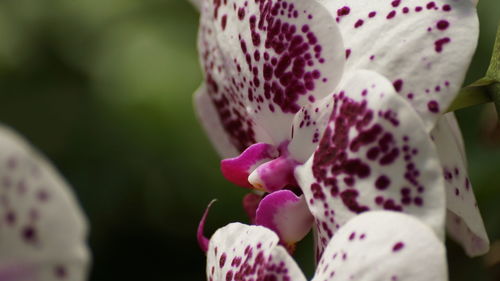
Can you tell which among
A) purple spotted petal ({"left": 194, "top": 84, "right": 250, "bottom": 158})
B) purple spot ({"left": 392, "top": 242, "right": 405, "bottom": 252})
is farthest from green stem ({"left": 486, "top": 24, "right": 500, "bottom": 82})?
purple spotted petal ({"left": 194, "top": 84, "right": 250, "bottom": 158})

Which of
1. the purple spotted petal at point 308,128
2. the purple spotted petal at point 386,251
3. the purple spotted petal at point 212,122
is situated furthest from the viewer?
the purple spotted petal at point 212,122

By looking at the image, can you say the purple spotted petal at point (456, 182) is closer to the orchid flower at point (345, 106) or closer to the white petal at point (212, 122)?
the orchid flower at point (345, 106)

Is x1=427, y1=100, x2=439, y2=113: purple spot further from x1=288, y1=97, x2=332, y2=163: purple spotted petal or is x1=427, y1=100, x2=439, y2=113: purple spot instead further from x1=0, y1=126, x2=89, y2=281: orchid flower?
x1=0, y1=126, x2=89, y2=281: orchid flower

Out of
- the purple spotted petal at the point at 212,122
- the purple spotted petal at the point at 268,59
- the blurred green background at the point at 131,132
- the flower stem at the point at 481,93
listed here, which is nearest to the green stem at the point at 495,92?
the flower stem at the point at 481,93

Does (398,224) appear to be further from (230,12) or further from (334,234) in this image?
(230,12)

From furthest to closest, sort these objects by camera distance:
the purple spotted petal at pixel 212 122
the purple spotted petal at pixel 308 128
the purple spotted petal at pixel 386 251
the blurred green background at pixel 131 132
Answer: the blurred green background at pixel 131 132 < the purple spotted petal at pixel 212 122 < the purple spotted petal at pixel 308 128 < the purple spotted petal at pixel 386 251

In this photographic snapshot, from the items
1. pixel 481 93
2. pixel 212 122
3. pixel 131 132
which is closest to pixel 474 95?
pixel 481 93

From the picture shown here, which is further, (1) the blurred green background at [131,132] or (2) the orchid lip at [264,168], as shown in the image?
(1) the blurred green background at [131,132]

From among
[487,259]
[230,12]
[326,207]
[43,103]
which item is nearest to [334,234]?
[326,207]
